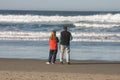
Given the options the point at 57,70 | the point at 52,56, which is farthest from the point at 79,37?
the point at 57,70

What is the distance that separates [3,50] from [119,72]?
886 cm

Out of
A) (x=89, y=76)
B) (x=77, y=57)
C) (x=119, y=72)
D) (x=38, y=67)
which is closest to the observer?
(x=89, y=76)

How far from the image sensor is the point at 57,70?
1778cm

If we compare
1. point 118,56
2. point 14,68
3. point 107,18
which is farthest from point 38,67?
point 107,18

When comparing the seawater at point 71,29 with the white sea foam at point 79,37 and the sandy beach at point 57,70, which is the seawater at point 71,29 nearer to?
the white sea foam at point 79,37

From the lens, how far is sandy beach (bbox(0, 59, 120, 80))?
605 inches

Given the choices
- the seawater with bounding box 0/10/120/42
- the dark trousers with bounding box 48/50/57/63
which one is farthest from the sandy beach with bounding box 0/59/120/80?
the seawater with bounding box 0/10/120/42

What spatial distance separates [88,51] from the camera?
24156 mm

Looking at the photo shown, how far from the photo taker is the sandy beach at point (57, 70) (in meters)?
15.4

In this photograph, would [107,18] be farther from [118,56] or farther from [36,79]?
[36,79]

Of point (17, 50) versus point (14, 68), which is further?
point (17, 50)

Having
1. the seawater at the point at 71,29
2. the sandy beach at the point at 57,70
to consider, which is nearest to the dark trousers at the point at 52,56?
the sandy beach at the point at 57,70

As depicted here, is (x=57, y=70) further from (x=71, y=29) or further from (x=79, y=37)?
(x=71, y=29)

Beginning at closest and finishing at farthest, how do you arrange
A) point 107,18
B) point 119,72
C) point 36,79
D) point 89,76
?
point 36,79 → point 89,76 → point 119,72 → point 107,18
